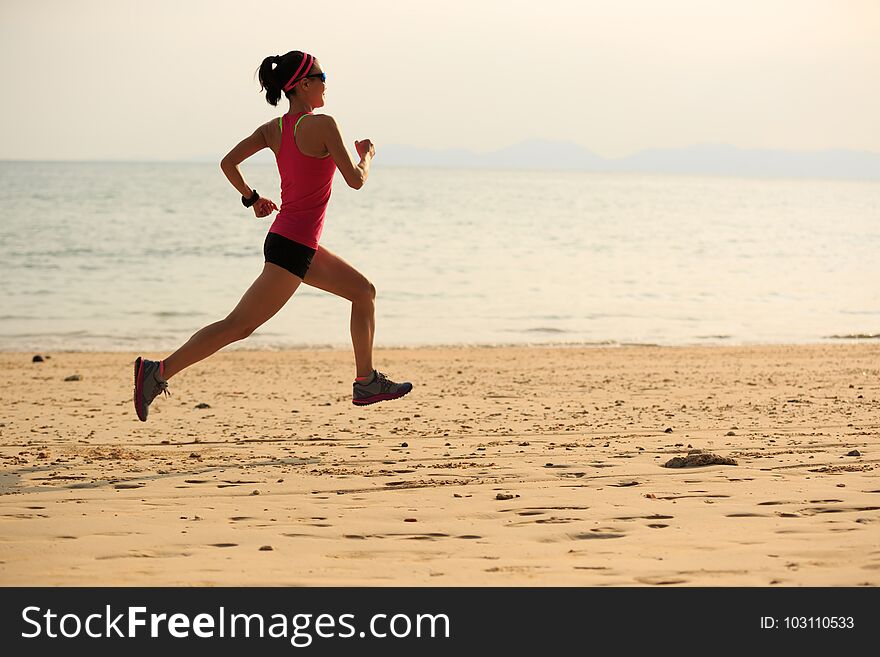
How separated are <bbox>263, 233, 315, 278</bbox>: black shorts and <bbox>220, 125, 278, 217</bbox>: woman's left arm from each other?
0.16 metres

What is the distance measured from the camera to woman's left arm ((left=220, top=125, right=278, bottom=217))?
224 inches

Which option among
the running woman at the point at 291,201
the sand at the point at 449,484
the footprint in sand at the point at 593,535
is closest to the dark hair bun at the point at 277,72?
the running woman at the point at 291,201

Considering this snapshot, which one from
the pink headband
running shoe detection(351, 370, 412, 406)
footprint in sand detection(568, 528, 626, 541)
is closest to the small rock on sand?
footprint in sand detection(568, 528, 626, 541)

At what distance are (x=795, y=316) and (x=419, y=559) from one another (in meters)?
15.7

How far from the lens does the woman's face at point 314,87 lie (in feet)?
18.1

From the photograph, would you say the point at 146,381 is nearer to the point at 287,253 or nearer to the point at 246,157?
the point at 287,253

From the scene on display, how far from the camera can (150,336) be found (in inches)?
602

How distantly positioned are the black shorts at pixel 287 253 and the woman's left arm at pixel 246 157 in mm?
161

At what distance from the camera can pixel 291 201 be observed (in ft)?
18.5

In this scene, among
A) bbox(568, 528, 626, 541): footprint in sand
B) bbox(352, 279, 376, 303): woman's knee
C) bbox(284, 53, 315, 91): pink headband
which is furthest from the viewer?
bbox(352, 279, 376, 303): woman's knee

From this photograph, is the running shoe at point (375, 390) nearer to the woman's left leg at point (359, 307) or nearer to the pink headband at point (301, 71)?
the woman's left leg at point (359, 307)

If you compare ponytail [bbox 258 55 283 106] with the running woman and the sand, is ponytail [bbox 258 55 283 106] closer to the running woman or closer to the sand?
the running woman

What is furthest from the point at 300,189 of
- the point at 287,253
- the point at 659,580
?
the point at 659,580

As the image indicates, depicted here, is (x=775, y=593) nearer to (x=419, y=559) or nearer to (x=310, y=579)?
(x=419, y=559)
